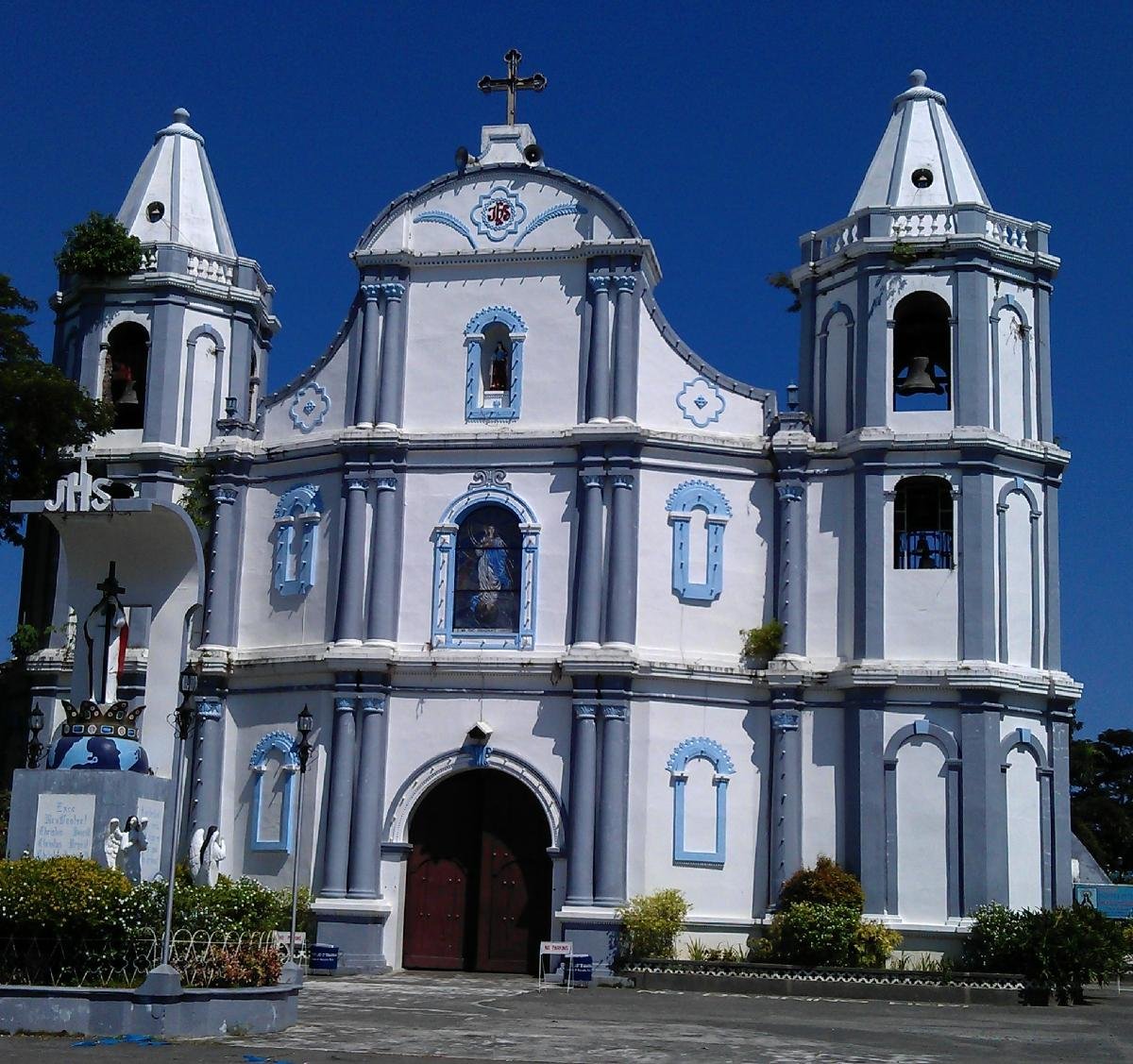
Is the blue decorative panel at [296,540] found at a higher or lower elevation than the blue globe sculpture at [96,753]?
higher

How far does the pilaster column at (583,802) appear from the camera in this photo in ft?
99.0

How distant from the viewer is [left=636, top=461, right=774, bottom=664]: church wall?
31.6 m

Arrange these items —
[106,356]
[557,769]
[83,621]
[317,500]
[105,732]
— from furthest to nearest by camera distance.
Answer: [106,356], [317,500], [557,769], [83,621], [105,732]

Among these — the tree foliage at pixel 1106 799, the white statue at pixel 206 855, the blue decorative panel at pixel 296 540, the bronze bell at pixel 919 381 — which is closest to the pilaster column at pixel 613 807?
the blue decorative panel at pixel 296 540

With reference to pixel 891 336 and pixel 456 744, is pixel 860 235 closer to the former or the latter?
pixel 891 336

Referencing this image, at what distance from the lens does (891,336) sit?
3222 centimetres

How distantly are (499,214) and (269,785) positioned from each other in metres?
11.8

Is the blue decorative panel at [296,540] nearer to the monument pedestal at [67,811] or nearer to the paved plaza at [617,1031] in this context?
the paved plaza at [617,1031]

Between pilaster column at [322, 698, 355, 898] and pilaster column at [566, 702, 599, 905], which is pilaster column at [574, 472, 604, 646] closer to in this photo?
pilaster column at [566, 702, 599, 905]

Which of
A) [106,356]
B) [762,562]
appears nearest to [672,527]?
[762,562]

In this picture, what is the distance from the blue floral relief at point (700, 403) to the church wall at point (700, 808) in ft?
17.3

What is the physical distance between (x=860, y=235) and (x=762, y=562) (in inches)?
258

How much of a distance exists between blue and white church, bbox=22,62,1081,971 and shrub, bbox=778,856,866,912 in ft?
1.54

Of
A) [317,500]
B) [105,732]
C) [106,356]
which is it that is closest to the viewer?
[105,732]
